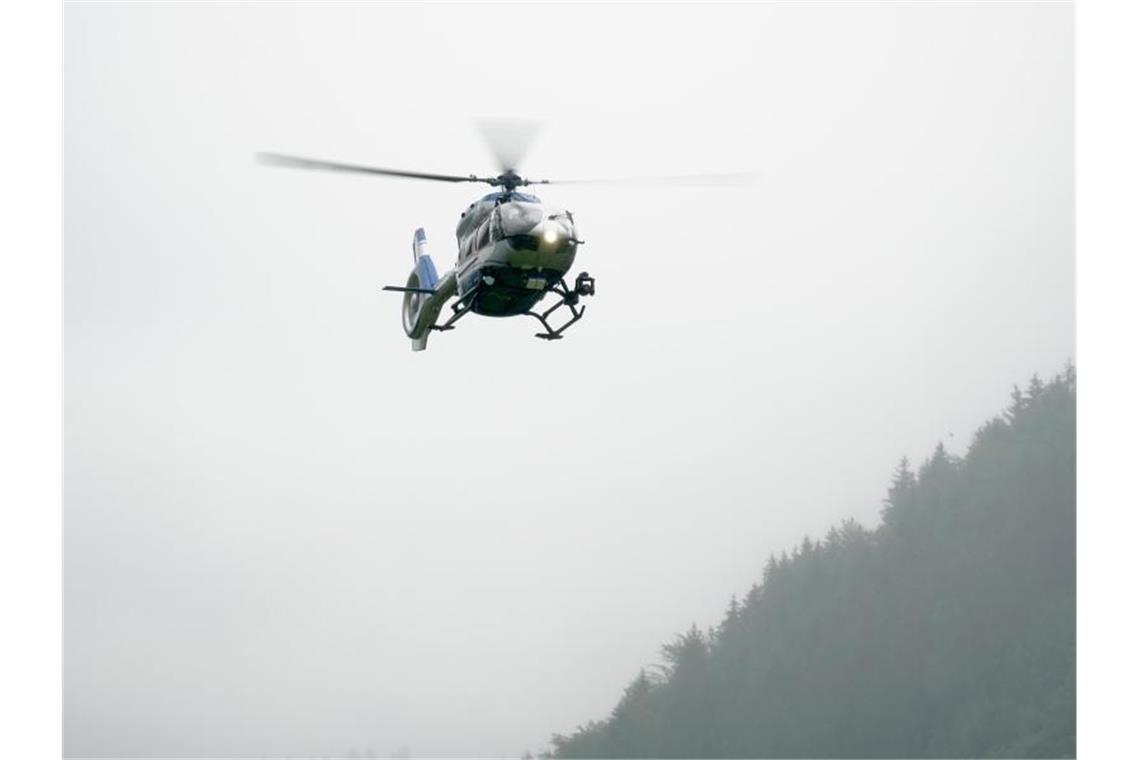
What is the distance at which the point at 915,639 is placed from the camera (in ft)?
219

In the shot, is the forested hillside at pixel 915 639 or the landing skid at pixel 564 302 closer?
the landing skid at pixel 564 302

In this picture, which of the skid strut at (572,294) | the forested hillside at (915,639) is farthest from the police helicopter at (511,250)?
the forested hillside at (915,639)

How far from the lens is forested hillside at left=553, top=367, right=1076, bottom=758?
208ft

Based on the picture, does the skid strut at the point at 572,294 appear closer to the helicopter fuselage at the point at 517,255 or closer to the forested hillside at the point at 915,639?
the helicopter fuselage at the point at 517,255

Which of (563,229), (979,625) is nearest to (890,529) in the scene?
(979,625)

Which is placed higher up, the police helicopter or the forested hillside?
the police helicopter

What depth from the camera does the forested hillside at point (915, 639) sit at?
63.3 metres

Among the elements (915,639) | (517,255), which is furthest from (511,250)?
(915,639)

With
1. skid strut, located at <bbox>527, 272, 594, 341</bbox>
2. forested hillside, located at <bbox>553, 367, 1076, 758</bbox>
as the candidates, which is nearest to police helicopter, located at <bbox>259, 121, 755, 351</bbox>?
skid strut, located at <bbox>527, 272, 594, 341</bbox>

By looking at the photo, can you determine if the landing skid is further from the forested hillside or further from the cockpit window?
the forested hillside

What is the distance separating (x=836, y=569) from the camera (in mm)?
72125
